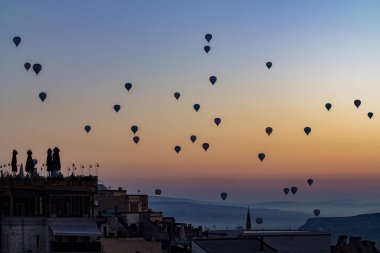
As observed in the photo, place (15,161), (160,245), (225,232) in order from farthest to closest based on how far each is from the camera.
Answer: (225,232) < (160,245) < (15,161)

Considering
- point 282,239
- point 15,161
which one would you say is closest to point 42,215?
point 15,161

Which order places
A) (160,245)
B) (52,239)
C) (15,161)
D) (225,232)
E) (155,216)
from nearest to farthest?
(52,239) → (15,161) → (160,245) → (225,232) → (155,216)

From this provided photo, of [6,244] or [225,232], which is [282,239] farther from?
[6,244]

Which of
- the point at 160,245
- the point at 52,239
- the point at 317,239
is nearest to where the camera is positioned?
the point at 52,239

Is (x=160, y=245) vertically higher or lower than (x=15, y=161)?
lower

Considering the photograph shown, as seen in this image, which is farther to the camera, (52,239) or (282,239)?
(282,239)

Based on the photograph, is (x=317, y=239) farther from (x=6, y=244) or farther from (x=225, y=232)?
(x=6, y=244)

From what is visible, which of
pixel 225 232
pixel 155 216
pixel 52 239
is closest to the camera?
pixel 52 239

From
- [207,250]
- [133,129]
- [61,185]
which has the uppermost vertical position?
[133,129]

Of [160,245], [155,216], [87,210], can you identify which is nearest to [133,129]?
[155,216]
